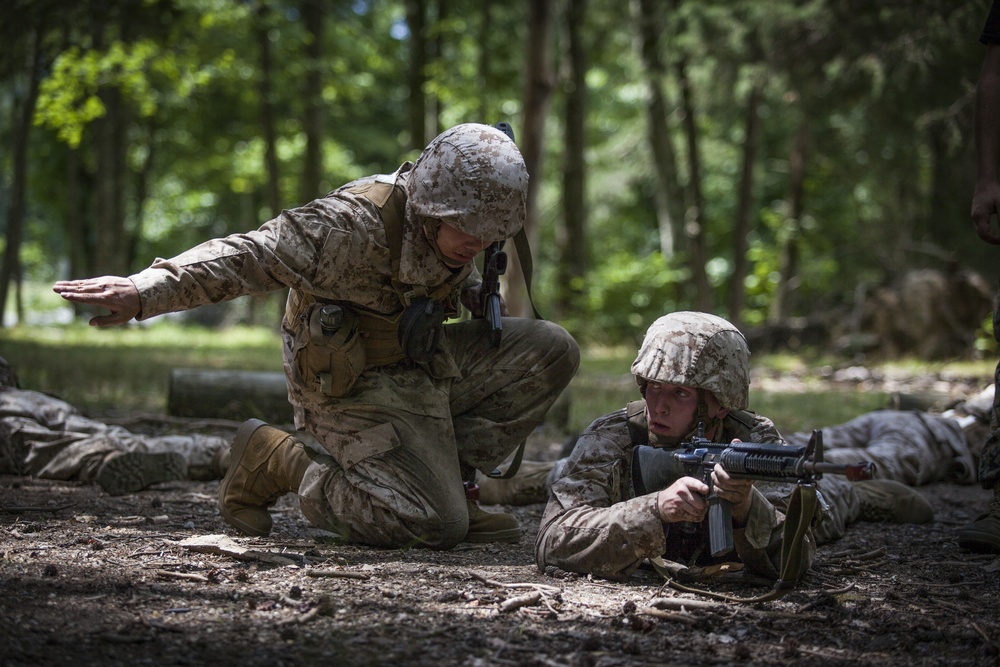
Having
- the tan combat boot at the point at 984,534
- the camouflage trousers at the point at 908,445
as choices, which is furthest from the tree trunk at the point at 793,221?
the tan combat boot at the point at 984,534

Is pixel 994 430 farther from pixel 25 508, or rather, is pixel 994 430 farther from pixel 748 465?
pixel 25 508

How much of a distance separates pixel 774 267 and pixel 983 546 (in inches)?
534

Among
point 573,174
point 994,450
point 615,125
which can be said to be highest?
point 615,125

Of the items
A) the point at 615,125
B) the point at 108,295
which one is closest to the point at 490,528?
the point at 108,295

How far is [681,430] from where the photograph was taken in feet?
12.1

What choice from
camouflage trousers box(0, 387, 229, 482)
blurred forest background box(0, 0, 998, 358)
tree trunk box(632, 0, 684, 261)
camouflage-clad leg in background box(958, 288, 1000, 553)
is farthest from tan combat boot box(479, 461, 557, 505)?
tree trunk box(632, 0, 684, 261)

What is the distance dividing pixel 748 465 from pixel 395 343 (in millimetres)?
1814

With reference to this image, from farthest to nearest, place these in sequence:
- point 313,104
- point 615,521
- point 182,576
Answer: point 313,104 → point 615,521 → point 182,576

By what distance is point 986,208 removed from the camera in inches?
174

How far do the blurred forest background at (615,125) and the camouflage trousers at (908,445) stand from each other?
456 centimetres

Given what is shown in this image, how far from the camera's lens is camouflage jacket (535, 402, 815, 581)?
351 centimetres

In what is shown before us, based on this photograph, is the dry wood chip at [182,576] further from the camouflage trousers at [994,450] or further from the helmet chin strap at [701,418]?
the camouflage trousers at [994,450]

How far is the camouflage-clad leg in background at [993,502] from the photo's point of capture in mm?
4266

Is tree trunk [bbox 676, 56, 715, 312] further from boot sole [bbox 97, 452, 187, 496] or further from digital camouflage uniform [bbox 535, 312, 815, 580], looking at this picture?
digital camouflage uniform [bbox 535, 312, 815, 580]
